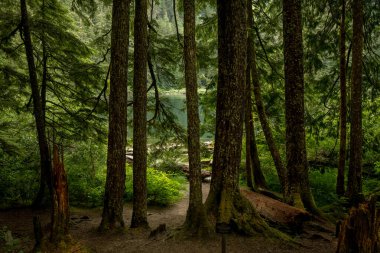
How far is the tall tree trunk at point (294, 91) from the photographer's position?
27.3 feet

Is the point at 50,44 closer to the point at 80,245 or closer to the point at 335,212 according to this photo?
the point at 80,245

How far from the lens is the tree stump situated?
182 inches

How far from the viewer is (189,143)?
7.76 metres

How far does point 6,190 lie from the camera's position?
11.4 metres

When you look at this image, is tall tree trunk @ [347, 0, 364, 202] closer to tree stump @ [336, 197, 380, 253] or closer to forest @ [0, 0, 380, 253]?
forest @ [0, 0, 380, 253]

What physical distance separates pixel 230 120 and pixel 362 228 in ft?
9.77

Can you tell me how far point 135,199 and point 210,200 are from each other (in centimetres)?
247

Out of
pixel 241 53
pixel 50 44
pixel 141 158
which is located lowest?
pixel 141 158

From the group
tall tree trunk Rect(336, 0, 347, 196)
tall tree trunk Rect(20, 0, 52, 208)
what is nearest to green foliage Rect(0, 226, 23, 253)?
tall tree trunk Rect(20, 0, 52, 208)

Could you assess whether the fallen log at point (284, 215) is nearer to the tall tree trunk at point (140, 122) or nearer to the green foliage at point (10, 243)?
the tall tree trunk at point (140, 122)

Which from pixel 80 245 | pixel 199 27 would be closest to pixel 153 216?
pixel 80 245

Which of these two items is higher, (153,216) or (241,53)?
(241,53)

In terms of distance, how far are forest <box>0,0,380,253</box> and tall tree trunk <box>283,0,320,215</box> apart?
0.03 metres

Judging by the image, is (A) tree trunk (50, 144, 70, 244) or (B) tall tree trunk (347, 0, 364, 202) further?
(B) tall tree trunk (347, 0, 364, 202)
